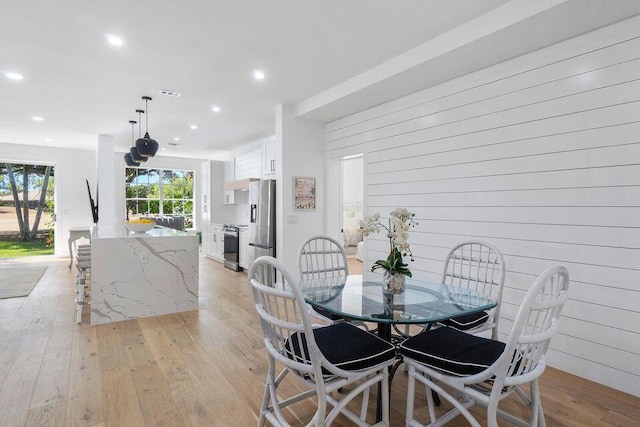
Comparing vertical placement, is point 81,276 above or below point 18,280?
above

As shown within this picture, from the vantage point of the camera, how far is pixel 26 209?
817cm

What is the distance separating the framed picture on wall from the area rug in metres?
3.86

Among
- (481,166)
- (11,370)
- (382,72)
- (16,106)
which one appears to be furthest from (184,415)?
(16,106)

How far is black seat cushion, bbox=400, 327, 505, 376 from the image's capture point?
161 cm

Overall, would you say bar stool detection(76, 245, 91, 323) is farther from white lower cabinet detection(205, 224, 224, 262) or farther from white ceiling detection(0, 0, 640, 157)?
white lower cabinet detection(205, 224, 224, 262)

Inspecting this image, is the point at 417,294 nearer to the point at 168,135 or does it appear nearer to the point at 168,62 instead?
the point at 168,62

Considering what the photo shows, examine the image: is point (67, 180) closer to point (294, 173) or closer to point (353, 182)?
point (294, 173)

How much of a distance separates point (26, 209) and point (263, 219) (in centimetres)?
659

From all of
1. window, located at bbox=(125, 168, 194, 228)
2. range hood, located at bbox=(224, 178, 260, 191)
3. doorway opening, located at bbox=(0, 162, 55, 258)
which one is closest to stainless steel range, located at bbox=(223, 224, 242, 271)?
range hood, located at bbox=(224, 178, 260, 191)

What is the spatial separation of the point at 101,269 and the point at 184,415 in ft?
7.41

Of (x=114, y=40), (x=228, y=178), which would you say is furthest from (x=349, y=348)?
(x=228, y=178)

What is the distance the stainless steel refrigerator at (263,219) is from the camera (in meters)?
5.25

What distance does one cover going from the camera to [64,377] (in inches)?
97.7

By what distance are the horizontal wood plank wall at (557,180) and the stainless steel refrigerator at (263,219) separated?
2313 millimetres
